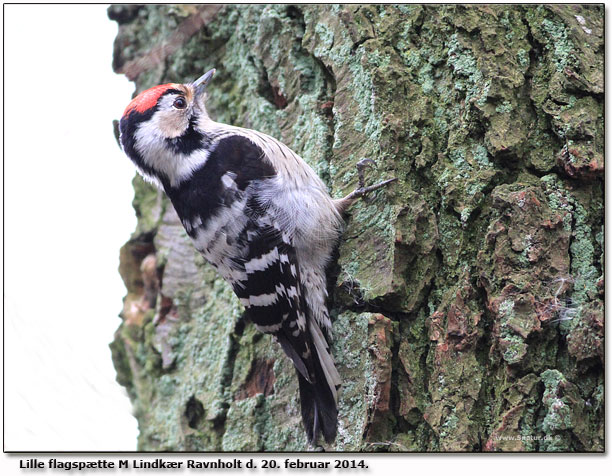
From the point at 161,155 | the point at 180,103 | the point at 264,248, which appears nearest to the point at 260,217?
the point at 264,248

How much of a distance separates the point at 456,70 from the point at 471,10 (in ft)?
0.84

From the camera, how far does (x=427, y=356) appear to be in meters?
2.12

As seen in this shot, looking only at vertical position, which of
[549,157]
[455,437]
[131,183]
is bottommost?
[455,437]

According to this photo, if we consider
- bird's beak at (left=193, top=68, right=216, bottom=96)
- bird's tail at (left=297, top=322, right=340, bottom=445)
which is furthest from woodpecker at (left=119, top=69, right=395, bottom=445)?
bird's beak at (left=193, top=68, right=216, bottom=96)

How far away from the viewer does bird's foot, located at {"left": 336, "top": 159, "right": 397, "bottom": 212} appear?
93.7 inches

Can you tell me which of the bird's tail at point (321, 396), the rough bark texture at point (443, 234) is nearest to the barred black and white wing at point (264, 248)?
the bird's tail at point (321, 396)

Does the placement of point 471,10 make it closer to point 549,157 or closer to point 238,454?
point 549,157

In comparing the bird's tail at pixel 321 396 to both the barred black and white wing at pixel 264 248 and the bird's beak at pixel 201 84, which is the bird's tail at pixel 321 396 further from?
the bird's beak at pixel 201 84

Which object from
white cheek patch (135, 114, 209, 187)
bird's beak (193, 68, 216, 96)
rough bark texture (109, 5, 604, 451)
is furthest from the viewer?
bird's beak (193, 68, 216, 96)

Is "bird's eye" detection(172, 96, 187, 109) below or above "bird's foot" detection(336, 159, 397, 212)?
above

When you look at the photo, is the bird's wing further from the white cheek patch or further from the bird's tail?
the white cheek patch

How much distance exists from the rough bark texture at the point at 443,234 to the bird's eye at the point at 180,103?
1.37 ft

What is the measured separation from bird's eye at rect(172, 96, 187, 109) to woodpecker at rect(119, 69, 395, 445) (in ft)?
0.05

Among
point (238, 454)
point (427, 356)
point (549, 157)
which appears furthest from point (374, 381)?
point (549, 157)
